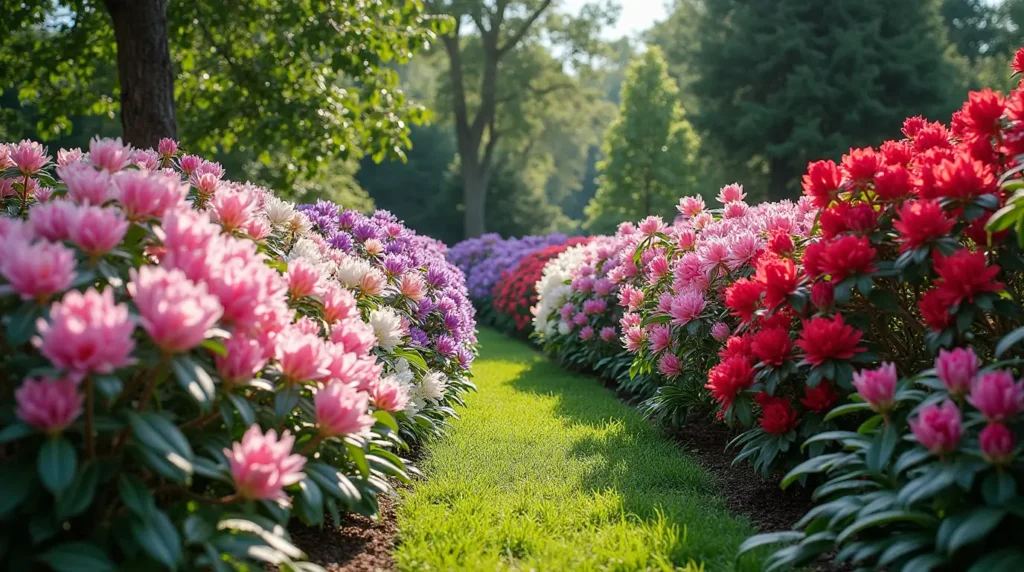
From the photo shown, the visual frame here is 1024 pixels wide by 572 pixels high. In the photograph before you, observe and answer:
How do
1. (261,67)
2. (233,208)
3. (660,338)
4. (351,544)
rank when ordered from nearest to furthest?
(233,208)
(351,544)
(660,338)
(261,67)

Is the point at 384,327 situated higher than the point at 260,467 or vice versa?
the point at 384,327

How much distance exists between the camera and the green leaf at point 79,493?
1619 mm

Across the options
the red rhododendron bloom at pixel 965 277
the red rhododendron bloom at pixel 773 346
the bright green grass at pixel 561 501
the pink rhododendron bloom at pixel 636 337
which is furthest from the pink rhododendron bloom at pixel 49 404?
the pink rhododendron bloom at pixel 636 337

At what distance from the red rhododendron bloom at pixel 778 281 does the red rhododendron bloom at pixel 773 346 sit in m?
0.11

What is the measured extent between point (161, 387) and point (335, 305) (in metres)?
0.66

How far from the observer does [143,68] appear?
6.39 meters

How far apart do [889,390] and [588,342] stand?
4.73 metres

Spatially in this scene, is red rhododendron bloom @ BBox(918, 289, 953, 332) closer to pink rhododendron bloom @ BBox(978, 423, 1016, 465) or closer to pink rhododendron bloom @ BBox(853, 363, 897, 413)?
pink rhododendron bloom @ BBox(853, 363, 897, 413)

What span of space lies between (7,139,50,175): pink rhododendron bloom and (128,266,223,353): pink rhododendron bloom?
1.56 m

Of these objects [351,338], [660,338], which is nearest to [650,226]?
[660,338]

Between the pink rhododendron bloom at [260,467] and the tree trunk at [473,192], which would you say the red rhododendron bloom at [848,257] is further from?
the tree trunk at [473,192]

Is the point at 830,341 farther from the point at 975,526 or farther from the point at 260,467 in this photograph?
the point at 260,467

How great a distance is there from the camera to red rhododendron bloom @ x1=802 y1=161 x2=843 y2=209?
2879 mm

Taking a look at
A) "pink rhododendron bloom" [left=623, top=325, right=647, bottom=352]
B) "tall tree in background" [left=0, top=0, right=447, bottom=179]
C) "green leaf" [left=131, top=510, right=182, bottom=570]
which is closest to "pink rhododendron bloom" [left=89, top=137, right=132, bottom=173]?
"green leaf" [left=131, top=510, right=182, bottom=570]
